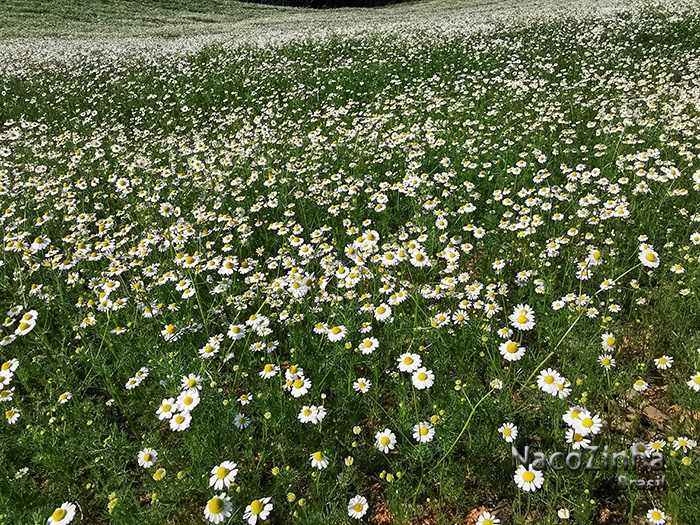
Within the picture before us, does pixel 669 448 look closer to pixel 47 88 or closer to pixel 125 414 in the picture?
pixel 125 414

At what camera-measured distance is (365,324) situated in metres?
3.27

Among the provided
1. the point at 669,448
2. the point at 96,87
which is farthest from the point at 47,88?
the point at 669,448

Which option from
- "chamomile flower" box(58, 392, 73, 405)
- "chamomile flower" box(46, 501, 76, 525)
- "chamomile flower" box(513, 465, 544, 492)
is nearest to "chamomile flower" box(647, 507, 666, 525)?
"chamomile flower" box(513, 465, 544, 492)

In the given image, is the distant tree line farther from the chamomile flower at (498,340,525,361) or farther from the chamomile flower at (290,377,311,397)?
the chamomile flower at (290,377,311,397)

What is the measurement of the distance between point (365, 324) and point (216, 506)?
5.11 ft

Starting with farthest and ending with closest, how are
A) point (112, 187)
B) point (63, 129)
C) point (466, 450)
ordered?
point (63, 129), point (112, 187), point (466, 450)

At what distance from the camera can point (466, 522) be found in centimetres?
246

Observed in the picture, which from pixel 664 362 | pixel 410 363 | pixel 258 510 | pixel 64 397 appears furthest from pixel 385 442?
pixel 64 397

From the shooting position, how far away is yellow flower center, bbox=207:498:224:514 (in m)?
2.09

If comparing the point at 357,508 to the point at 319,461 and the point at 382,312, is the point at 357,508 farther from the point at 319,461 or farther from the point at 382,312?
the point at 382,312

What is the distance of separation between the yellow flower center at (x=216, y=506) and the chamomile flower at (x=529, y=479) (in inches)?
57.9

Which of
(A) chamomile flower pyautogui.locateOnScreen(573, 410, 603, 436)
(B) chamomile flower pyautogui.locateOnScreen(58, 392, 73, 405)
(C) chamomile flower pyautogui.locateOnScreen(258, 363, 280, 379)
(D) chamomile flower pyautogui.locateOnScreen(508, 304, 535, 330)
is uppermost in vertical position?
(D) chamomile flower pyautogui.locateOnScreen(508, 304, 535, 330)

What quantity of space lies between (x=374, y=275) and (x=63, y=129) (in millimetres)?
8397

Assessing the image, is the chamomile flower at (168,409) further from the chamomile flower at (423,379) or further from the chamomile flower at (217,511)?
the chamomile flower at (423,379)
